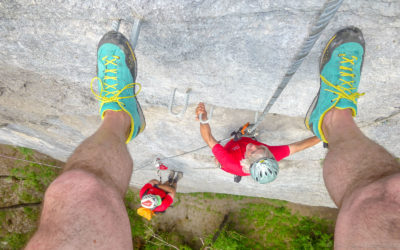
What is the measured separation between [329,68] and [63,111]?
3082 millimetres

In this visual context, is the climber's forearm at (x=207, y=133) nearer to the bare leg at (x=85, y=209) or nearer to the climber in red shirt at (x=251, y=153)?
the climber in red shirt at (x=251, y=153)

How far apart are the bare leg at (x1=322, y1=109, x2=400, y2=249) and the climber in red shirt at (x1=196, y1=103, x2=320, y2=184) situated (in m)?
0.87

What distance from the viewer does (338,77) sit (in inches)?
79.7

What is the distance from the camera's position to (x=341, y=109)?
78.4 inches

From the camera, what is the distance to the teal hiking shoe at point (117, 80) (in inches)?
79.7

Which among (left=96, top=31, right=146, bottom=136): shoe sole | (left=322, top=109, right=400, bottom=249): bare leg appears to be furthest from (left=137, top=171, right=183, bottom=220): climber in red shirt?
(left=322, top=109, right=400, bottom=249): bare leg

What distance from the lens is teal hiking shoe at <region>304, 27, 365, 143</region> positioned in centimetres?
187

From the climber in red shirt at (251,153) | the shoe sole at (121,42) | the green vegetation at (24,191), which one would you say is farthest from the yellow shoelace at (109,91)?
the green vegetation at (24,191)

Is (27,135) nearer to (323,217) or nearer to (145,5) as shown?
(145,5)

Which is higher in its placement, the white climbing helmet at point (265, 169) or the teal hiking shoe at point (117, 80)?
the teal hiking shoe at point (117, 80)

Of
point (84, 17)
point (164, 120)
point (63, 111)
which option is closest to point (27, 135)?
point (63, 111)

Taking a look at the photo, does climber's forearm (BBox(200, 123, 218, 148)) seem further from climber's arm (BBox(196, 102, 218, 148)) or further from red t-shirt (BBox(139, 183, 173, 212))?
red t-shirt (BBox(139, 183, 173, 212))

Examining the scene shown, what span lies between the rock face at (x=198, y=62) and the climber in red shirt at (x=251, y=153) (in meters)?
0.16

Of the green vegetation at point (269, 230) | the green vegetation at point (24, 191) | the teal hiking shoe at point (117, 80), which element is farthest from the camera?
the green vegetation at point (24, 191)
